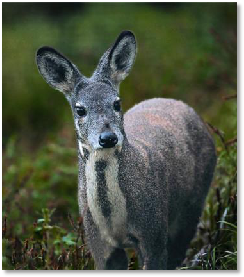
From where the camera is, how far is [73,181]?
729 cm

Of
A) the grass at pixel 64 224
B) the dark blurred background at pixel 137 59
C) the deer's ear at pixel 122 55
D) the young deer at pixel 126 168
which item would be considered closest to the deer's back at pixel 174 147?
the young deer at pixel 126 168

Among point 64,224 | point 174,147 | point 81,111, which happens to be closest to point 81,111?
point 81,111

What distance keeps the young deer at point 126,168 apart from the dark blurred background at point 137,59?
200 cm

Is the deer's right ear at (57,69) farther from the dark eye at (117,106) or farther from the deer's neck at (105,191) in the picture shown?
the deer's neck at (105,191)

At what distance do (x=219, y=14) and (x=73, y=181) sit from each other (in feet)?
15.3

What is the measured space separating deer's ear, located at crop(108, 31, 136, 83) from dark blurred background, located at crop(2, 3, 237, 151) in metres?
2.58

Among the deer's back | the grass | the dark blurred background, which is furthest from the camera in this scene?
the dark blurred background

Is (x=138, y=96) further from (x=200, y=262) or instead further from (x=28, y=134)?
(x=200, y=262)

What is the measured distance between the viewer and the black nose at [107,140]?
12.7 ft

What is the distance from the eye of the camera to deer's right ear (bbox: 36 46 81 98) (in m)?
4.38

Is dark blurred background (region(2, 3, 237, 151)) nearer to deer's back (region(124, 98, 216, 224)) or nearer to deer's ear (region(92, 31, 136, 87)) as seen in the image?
deer's back (region(124, 98, 216, 224))

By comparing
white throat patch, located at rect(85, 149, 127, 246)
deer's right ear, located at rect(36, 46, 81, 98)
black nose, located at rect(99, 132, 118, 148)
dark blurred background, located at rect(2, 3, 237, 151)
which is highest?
dark blurred background, located at rect(2, 3, 237, 151)

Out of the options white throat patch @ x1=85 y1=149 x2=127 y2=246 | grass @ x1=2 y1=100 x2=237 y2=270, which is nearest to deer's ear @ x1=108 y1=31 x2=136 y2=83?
white throat patch @ x1=85 y1=149 x2=127 y2=246
